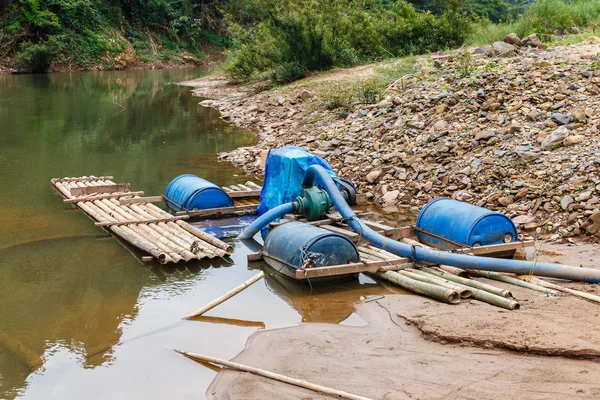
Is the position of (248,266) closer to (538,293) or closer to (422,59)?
(538,293)

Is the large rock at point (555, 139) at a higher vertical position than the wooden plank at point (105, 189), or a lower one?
higher

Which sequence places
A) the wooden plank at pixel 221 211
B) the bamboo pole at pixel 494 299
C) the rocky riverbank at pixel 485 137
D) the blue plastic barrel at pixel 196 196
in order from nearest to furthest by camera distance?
the bamboo pole at pixel 494 299
the rocky riverbank at pixel 485 137
the wooden plank at pixel 221 211
the blue plastic barrel at pixel 196 196

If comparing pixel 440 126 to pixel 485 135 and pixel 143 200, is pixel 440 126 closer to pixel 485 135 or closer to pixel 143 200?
pixel 485 135

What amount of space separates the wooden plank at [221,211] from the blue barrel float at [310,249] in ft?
6.88

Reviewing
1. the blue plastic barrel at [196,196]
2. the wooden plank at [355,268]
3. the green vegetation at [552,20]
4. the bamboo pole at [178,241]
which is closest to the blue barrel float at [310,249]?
the wooden plank at [355,268]

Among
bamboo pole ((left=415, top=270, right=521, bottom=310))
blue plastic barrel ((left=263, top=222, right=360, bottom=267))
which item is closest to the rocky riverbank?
bamboo pole ((left=415, top=270, right=521, bottom=310))

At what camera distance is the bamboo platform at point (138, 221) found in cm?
705

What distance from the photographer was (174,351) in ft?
16.6

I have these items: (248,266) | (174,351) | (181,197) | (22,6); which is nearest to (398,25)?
(181,197)

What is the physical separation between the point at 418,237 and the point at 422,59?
31.8ft

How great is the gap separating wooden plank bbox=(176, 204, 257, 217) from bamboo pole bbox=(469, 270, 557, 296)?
11.0 ft

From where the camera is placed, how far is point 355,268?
20.3 ft

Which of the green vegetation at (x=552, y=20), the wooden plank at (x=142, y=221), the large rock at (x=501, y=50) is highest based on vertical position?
the green vegetation at (x=552, y=20)

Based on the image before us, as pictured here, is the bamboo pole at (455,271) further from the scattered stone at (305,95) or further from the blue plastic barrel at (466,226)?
the scattered stone at (305,95)
